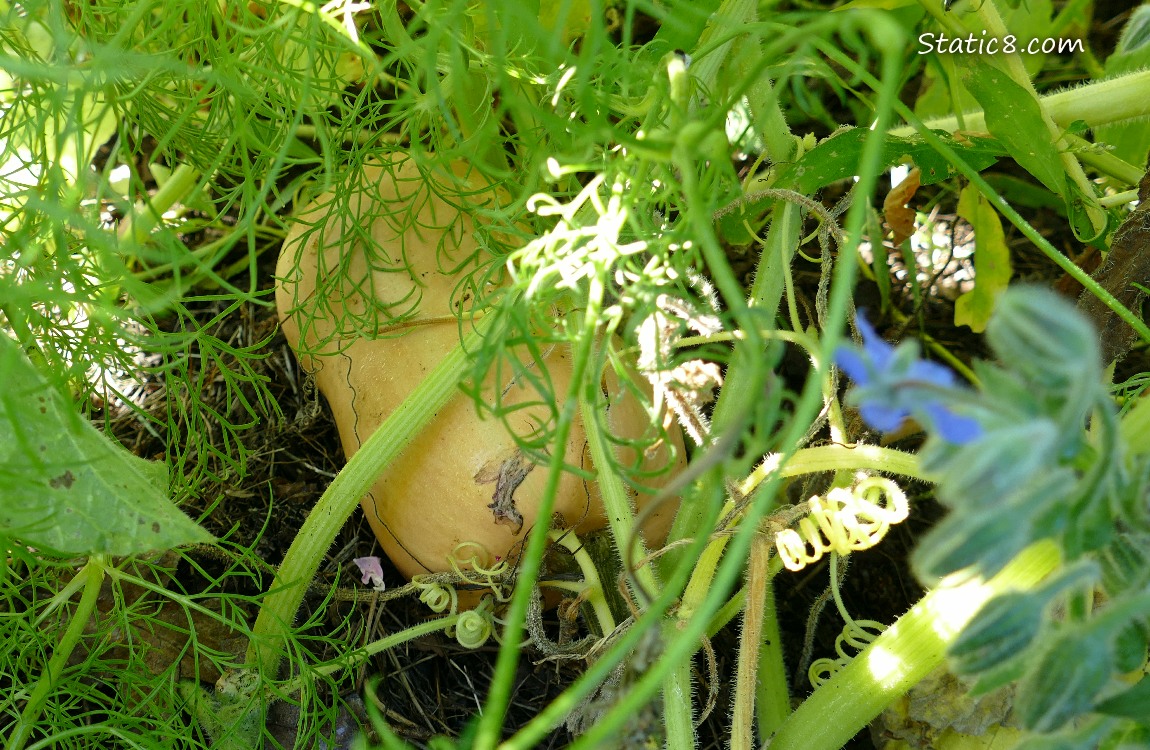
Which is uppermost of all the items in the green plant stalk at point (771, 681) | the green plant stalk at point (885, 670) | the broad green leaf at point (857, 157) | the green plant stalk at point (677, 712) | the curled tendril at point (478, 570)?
the broad green leaf at point (857, 157)

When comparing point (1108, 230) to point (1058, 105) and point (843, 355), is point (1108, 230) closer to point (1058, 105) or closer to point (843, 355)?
point (1058, 105)

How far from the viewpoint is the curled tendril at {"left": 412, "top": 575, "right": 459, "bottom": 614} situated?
1.02m

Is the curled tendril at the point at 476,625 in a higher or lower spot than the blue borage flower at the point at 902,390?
lower

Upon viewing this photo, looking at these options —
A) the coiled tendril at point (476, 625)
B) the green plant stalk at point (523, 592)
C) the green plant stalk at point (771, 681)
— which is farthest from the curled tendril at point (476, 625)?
the green plant stalk at point (523, 592)

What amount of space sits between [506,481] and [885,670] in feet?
1.33

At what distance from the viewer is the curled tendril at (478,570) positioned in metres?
1.02

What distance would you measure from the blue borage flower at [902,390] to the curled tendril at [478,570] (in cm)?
61

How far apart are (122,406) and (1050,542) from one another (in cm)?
110

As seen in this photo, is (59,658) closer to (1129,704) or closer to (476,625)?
(476,625)

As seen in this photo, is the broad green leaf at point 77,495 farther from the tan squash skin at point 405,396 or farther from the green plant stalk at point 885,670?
the green plant stalk at point 885,670

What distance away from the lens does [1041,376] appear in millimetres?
484

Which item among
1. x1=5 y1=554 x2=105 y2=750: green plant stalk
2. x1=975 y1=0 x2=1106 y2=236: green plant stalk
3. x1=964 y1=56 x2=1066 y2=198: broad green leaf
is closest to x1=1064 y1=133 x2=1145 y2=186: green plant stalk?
x1=975 y1=0 x2=1106 y2=236: green plant stalk

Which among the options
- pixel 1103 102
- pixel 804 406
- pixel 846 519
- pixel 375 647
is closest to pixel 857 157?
pixel 1103 102

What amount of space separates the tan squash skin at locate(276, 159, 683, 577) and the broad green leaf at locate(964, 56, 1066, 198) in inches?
18.2
